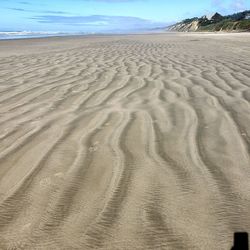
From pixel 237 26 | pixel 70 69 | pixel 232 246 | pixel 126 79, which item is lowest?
pixel 237 26

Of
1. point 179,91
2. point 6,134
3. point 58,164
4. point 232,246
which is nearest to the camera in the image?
point 232,246

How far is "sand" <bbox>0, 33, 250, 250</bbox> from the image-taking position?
1986 millimetres

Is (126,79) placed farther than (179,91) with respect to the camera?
Yes

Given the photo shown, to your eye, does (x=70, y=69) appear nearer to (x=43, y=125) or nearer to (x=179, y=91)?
(x=179, y=91)

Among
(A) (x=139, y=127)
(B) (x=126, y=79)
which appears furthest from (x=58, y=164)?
(B) (x=126, y=79)

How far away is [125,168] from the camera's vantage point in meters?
2.73

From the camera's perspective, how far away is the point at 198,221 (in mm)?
2057

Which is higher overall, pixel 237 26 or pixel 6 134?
pixel 6 134

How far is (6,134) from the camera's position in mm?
3607

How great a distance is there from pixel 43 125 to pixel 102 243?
2136 millimetres

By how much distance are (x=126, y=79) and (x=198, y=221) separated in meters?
4.49

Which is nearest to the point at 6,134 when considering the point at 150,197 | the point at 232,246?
the point at 150,197

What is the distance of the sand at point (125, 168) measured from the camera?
6.52ft

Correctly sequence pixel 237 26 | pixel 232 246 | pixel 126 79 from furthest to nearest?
pixel 237 26
pixel 126 79
pixel 232 246
